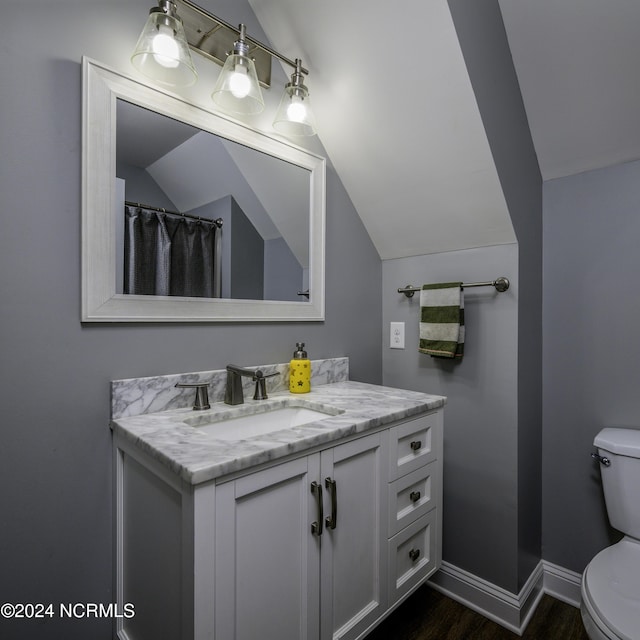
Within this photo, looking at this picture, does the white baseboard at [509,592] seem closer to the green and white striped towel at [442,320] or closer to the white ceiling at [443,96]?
the green and white striped towel at [442,320]

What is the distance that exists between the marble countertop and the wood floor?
89 cm

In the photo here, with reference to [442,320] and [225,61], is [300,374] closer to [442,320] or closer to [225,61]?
[442,320]

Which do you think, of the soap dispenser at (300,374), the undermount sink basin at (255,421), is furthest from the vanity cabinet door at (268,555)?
the soap dispenser at (300,374)

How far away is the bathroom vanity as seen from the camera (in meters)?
0.78

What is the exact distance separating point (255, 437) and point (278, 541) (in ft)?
0.79

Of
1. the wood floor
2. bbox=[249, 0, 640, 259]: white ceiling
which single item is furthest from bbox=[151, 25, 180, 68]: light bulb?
the wood floor

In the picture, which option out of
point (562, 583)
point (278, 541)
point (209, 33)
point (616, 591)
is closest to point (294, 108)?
point (209, 33)

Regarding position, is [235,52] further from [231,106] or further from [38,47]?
[38,47]

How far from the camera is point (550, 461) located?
1.73m

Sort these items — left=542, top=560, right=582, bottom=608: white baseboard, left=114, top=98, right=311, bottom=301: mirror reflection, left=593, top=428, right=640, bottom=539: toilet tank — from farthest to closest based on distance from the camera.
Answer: left=542, top=560, right=582, bottom=608: white baseboard → left=593, top=428, right=640, bottom=539: toilet tank → left=114, top=98, right=311, bottom=301: mirror reflection

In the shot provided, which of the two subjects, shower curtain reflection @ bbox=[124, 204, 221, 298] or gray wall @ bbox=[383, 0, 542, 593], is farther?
gray wall @ bbox=[383, 0, 542, 593]

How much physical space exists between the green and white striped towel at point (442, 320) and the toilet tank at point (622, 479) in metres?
0.62

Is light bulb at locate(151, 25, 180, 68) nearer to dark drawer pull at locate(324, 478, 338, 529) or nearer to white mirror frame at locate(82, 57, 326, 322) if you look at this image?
white mirror frame at locate(82, 57, 326, 322)

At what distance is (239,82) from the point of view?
1.18 meters
